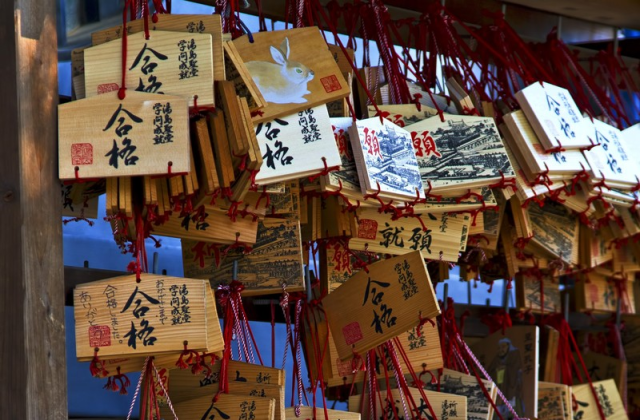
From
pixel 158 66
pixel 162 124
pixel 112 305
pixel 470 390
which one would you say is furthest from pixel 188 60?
pixel 470 390

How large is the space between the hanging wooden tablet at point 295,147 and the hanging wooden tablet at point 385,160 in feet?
0.38

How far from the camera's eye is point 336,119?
96.1 inches

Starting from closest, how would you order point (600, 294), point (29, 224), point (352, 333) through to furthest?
point (29, 224)
point (352, 333)
point (600, 294)

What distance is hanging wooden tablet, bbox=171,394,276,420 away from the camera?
224 cm

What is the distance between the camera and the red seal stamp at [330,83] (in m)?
2.32

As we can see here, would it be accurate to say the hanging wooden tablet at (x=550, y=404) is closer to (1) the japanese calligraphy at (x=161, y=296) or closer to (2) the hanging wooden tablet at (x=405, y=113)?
(2) the hanging wooden tablet at (x=405, y=113)

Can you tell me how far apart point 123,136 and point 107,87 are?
0.43 feet

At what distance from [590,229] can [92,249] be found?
1.53m

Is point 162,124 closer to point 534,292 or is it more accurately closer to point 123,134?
point 123,134

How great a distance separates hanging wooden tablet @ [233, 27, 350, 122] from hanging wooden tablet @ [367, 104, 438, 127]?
28cm

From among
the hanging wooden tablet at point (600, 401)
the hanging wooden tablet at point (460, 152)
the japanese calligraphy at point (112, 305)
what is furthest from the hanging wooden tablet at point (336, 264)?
the hanging wooden tablet at point (600, 401)

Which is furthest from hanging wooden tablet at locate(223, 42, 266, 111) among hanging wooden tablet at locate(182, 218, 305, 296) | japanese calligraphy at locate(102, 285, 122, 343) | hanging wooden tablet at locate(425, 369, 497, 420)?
hanging wooden tablet at locate(425, 369, 497, 420)

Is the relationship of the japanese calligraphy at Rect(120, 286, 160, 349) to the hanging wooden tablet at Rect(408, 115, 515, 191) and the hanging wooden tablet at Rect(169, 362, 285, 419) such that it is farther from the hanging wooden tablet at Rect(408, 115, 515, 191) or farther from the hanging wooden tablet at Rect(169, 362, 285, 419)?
the hanging wooden tablet at Rect(408, 115, 515, 191)

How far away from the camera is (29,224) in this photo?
1.92 metres
